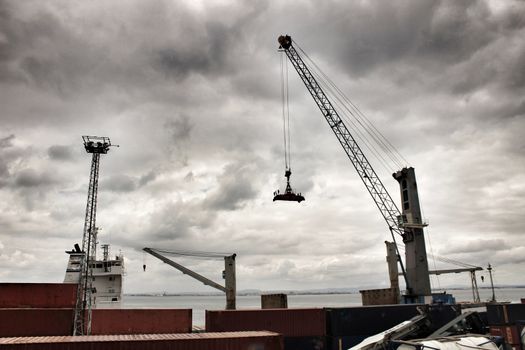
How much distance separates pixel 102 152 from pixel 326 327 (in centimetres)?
2746

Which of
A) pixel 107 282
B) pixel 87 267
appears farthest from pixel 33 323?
pixel 107 282

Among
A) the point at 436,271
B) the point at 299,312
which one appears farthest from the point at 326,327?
the point at 436,271

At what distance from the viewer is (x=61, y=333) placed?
30.2m

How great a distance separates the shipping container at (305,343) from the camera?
1179 inches

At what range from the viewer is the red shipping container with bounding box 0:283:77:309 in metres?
35.8

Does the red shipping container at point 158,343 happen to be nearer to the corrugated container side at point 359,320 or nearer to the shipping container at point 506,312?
the corrugated container side at point 359,320

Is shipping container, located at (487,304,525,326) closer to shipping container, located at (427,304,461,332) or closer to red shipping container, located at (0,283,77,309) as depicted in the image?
shipping container, located at (427,304,461,332)

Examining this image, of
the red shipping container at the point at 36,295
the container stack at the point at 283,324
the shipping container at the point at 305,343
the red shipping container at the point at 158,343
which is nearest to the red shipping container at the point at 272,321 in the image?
the container stack at the point at 283,324

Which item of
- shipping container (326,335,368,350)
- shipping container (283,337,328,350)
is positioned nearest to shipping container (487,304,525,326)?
shipping container (326,335,368,350)

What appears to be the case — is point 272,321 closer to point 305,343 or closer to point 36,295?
point 305,343

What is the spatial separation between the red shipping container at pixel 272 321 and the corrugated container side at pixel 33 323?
→ 1051 centimetres

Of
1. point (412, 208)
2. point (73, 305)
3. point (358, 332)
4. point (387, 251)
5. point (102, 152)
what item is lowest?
point (358, 332)

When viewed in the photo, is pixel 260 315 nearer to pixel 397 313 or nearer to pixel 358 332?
pixel 358 332

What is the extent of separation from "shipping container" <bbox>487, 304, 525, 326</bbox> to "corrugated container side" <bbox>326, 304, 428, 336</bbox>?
4.78 meters
